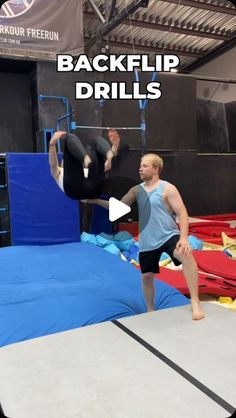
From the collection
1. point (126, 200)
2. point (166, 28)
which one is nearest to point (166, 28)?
point (166, 28)

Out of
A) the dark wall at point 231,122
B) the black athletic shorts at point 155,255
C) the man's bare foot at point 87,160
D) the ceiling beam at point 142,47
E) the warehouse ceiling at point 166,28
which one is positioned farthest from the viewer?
the ceiling beam at point 142,47

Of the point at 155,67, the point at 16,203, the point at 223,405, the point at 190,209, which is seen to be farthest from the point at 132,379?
the point at 190,209

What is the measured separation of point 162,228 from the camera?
210 cm

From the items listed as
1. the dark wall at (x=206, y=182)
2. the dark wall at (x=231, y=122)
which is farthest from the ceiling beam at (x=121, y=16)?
the dark wall at (x=231, y=122)

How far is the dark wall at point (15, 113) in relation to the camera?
5.77 m

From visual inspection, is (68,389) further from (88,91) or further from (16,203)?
(16,203)

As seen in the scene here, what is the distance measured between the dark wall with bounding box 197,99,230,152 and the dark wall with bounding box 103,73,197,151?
4.43 feet

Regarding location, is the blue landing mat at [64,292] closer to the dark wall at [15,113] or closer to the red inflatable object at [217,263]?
the red inflatable object at [217,263]

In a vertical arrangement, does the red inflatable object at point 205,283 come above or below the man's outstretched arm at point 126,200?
below

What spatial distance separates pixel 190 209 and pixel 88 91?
470cm

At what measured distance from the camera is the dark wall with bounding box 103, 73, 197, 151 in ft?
19.0

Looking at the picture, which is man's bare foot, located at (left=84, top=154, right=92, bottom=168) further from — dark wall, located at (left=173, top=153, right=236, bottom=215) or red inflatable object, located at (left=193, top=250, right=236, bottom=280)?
dark wall, located at (left=173, top=153, right=236, bottom=215)

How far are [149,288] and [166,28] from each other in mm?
7409

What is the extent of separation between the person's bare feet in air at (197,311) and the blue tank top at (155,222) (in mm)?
406
